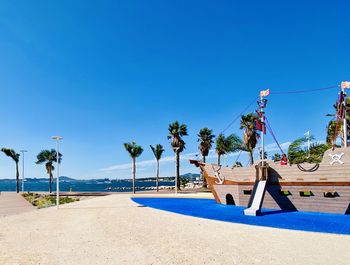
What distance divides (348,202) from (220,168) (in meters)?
11.5

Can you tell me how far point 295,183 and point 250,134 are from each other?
2808cm

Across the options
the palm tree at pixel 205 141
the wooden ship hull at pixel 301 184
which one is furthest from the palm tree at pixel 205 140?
the wooden ship hull at pixel 301 184

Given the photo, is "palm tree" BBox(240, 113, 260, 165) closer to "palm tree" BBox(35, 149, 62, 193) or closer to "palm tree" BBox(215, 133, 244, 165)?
"palm tree" BBox(215, 133, 244, 165)

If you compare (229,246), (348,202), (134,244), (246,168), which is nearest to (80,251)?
(134,244)

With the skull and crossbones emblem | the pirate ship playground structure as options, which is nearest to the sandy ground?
the pirate ship playground structure

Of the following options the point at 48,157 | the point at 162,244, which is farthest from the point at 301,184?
the point at 48,157

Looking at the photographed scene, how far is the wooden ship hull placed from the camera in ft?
72.9

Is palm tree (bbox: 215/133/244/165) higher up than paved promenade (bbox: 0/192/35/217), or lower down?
higher up

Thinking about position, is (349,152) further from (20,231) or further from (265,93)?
(20,231)

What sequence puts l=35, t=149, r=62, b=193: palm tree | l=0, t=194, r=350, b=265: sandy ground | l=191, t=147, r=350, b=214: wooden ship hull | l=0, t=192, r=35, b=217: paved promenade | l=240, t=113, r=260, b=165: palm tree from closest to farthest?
l=0, t=194, r=350, b=265: sandy ground, l=191, t=147, r=350, b=214: wooden ship hull, l=0, t=192, r=35, b=217: paved promenade, l=240, t=113, r=260, b=165: palm tree, l=35, t=149, r=62, b=193: palm tree

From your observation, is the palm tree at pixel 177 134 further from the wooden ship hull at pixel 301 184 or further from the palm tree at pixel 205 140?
the wooden ship hull at pixel 301 184

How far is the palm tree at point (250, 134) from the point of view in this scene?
51625mm

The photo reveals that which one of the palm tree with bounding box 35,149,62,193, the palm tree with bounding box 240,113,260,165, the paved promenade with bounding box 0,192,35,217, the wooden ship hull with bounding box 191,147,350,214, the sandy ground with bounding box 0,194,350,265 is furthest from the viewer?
the palm tree with bounding box 35,149,62,193

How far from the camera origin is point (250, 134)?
51812 millimetres
